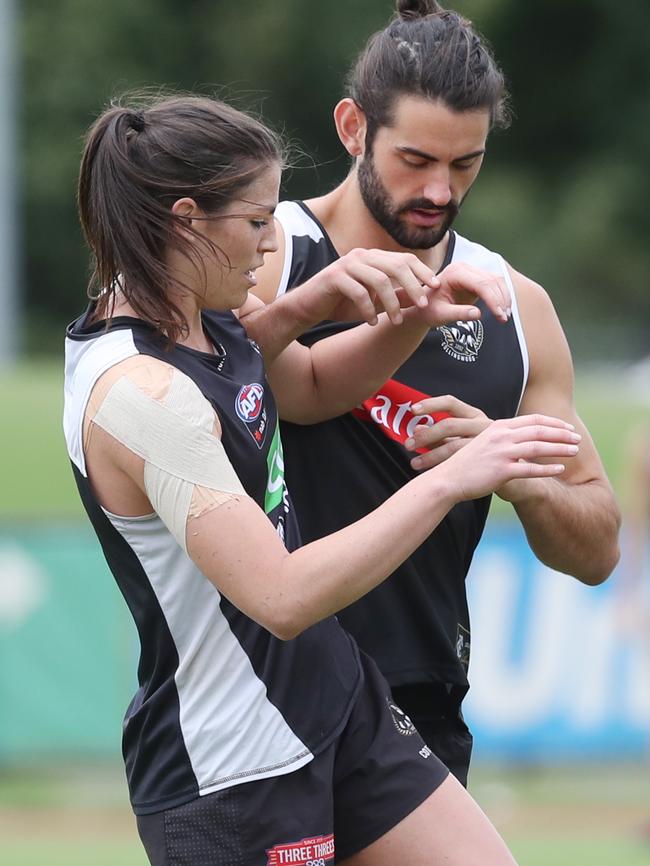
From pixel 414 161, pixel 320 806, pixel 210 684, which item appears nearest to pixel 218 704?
pixel 210 684

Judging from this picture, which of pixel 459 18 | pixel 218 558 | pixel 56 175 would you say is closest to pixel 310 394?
pixel 218 558

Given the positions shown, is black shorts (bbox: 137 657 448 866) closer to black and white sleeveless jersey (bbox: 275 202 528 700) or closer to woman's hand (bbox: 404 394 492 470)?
black and white sleeveless jersey (bbox: 275 202 528 700)

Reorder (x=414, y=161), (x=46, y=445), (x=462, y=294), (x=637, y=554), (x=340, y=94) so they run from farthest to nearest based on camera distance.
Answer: (x=340, y=94), (x=46, y=445), (x=637, y=554), (x=414, y=161), (x=462, y=294)

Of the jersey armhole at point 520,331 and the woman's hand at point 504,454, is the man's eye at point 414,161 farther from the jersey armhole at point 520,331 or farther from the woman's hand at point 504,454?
the woman's hand at point 504,454

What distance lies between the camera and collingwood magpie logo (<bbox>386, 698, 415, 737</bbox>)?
3.36m

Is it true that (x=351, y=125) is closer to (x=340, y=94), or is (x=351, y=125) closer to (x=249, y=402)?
(x=249, y=402)

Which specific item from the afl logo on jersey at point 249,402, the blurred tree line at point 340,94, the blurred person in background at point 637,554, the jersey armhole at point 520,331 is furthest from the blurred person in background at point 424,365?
the blurred tree line at point 340,94

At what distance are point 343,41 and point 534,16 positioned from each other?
3286mm

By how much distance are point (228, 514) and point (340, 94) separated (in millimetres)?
20094

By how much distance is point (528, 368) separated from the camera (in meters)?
3.75

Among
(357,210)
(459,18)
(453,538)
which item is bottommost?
→ (453,538)

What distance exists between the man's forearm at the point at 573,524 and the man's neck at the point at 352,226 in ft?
1.93

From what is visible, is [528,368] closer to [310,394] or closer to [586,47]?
[310,394]

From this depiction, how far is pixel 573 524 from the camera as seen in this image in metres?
3.74
